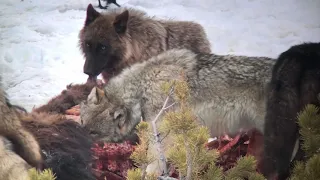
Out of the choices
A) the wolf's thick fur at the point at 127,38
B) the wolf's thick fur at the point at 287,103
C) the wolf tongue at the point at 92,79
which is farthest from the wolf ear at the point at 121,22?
the wolf's thick fur at the point at 287,103

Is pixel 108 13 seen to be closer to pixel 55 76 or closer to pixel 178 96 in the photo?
pixel 55 76

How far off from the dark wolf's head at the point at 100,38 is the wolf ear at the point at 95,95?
0.06 meters

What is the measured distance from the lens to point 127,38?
2297 millimetres

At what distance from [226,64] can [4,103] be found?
0.96m

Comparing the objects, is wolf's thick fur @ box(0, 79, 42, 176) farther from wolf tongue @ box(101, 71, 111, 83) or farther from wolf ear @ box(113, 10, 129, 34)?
wolf ear @ box(113, 10, 129, 34)

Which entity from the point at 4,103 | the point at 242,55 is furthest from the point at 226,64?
the point at 4,103

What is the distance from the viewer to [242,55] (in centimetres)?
230

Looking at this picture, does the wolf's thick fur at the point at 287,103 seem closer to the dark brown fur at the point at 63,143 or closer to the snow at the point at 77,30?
the snow at the point at 77,30

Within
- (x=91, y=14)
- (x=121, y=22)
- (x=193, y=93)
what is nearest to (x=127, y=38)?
(x=121, y=22)

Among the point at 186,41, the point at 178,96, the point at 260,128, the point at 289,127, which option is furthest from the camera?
the point at 186,41

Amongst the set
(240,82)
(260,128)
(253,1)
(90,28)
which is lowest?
(260,128)

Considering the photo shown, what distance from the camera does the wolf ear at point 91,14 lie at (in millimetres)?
2217

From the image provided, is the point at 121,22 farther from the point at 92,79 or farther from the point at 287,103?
the point at 287,103

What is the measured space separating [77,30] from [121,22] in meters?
0.21
